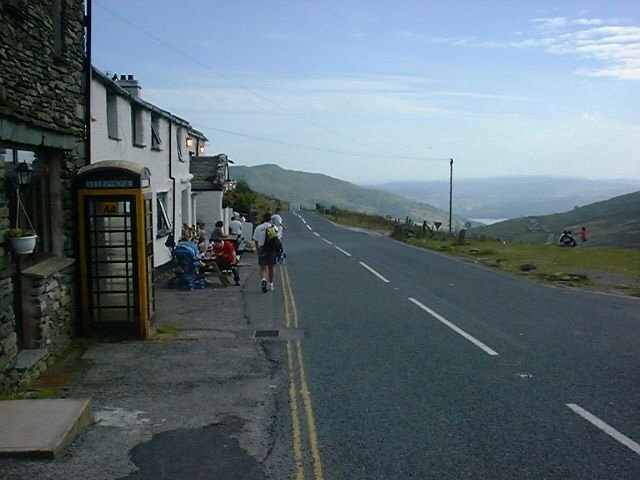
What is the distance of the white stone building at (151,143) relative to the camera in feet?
48.2

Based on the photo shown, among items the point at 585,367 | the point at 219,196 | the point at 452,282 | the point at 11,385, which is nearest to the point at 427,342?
the point at 585,367

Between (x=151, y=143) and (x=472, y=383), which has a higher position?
(x=151, y=143)

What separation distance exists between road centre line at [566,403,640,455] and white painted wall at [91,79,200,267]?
9958 millimetres

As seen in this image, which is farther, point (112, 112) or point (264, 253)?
point (264, 253)

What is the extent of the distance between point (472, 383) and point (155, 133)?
14.8 metres

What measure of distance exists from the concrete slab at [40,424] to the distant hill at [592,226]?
47.7 meters

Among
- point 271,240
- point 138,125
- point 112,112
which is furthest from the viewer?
point 138,125

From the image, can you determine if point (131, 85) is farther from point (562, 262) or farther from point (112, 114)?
point (562, 262)

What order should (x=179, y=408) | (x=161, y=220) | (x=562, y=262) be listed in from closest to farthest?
1. (x=179, y=408)
2. (x=161, y=220)
3. (x=562, y=262)

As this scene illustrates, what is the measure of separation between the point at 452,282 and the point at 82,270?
1246 cm

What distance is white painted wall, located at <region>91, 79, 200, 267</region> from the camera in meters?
14.5

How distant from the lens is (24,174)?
9469 millimetres

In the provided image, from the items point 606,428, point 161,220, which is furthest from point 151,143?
point 606,428

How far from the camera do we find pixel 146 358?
10.4m
